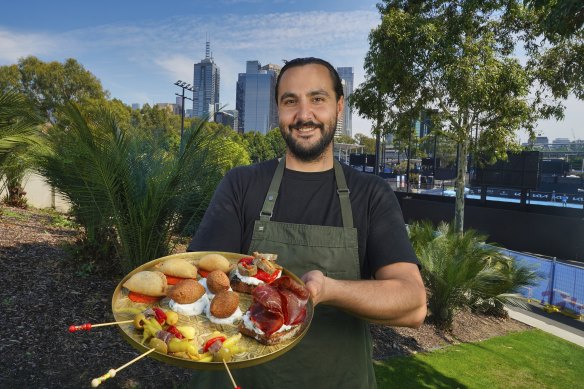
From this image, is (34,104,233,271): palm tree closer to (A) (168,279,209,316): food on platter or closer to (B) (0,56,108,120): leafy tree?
(A) (168,279,209,316): food on platter

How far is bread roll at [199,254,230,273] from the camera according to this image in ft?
5.05

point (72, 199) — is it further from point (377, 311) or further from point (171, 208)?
point (377, 311)

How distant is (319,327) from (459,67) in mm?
10111

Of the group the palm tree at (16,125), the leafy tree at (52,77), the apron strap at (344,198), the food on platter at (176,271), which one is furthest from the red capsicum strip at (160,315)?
the leafy tree at (52,77)

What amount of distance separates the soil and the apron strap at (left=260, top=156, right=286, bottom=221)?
2.98 meters

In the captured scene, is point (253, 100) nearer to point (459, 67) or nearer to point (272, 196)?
point (459, 67)

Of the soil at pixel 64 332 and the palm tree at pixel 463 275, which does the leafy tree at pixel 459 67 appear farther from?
the soil at pixel 64 332

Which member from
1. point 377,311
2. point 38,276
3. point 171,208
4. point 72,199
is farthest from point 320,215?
point 38,276

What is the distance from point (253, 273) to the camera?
145 cm

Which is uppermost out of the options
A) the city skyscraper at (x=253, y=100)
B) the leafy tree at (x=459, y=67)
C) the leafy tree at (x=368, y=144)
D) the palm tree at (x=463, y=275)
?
the city skyscraper at (x=253, y=100)

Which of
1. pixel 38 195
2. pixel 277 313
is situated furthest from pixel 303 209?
pixel 38 195

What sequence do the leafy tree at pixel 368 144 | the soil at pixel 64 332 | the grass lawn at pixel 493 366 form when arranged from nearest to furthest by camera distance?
the soil at pixel 64 332 → the grass lawn at pixel 493 366 → the leafy tree at pixel 368 144

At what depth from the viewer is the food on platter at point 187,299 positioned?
4.49ft

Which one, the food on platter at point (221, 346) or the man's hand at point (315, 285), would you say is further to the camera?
the man's hand at point (315, 285)
